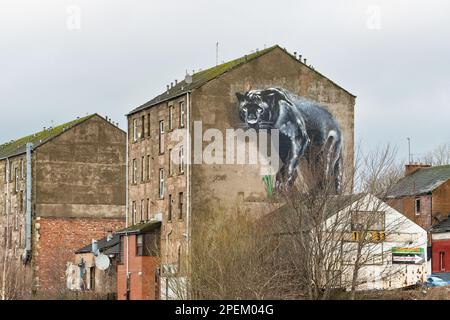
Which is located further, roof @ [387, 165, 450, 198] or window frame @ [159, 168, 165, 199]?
roof @ [387, 165, 450, 198]

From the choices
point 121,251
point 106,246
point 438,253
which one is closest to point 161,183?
point 121,251

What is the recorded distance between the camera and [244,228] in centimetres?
5594

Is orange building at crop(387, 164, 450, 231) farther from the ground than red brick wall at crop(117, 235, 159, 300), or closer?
farther from the ground

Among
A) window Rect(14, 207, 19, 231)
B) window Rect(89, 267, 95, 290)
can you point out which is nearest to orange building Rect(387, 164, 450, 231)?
window Rect(89, 267, 95, 290)

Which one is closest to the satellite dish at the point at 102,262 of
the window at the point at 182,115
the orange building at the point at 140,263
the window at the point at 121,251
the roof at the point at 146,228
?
the orange building at the point at 140,263

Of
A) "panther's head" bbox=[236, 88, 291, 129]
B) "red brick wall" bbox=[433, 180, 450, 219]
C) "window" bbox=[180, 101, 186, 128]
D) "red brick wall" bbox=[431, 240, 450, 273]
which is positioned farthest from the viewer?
"red brick wall" bbox=[433, 180, 450, 219]

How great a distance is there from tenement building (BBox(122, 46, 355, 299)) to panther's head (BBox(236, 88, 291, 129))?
57 mm

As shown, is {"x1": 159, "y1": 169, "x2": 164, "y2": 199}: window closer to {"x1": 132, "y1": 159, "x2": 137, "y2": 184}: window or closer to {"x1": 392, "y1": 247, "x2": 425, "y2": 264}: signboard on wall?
{"x1": 132, "y1": 159, "x2": 137, "y2": 184}: window

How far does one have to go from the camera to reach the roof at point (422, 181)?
70.4 metres

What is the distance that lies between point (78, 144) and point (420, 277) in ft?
110

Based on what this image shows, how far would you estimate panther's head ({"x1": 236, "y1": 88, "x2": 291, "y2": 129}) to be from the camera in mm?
64000

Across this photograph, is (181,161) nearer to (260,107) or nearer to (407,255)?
(260,107)

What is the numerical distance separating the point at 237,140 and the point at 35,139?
105 feet

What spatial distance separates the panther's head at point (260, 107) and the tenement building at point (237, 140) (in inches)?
2.3
